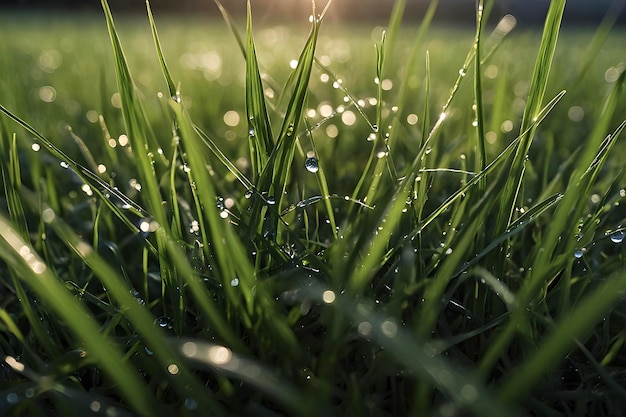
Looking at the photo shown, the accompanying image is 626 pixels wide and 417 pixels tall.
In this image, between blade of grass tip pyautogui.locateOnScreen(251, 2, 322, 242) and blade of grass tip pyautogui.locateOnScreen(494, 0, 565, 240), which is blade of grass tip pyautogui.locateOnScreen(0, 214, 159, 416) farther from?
blade of grass tip pyautogui.locateOnScreen(494, 0, 565, 240)

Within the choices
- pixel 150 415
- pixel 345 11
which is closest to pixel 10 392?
pixel 150 415

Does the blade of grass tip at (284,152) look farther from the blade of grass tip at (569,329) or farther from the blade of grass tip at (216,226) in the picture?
the blade of grass tip at (569,329)

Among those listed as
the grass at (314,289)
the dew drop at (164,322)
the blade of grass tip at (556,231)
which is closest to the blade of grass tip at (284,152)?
the grass at (314,289)

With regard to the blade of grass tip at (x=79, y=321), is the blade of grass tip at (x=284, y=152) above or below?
above

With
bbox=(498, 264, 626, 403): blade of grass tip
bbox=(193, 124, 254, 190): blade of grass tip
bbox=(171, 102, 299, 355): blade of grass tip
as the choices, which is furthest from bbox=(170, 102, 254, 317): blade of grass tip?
bbox=(498, 264, 626, 403): blade of grass tip

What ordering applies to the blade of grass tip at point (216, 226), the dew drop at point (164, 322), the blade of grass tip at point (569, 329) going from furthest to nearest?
the dew drop at point (164, 322)
the blade of grass tip at point (216, 226)
the blade of grass tip at point (569, 329)

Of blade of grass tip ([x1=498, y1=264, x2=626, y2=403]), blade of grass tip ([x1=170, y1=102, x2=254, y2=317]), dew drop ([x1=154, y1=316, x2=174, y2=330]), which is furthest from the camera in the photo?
dew drop ([x1=154, y1=316, x2=174, y2=330])

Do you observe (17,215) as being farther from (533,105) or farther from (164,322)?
(533,105)

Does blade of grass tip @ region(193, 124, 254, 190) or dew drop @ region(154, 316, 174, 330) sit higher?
blade of grass tip @ region(193, 124, 254, 190)

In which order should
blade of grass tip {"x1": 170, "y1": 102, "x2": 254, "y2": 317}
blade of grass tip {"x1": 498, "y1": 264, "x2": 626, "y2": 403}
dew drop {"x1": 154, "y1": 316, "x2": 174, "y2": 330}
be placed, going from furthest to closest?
dew drop {"x1": 154, "y1": 316, "x2": 174, "y2": 330}
blade of grass tip {"x1": 170, "y1": 102, "x2": 254, "y2": 317}
blade of grass tip {"x1": 498, "y1": 264, "x2": 626, "y2": 403}
